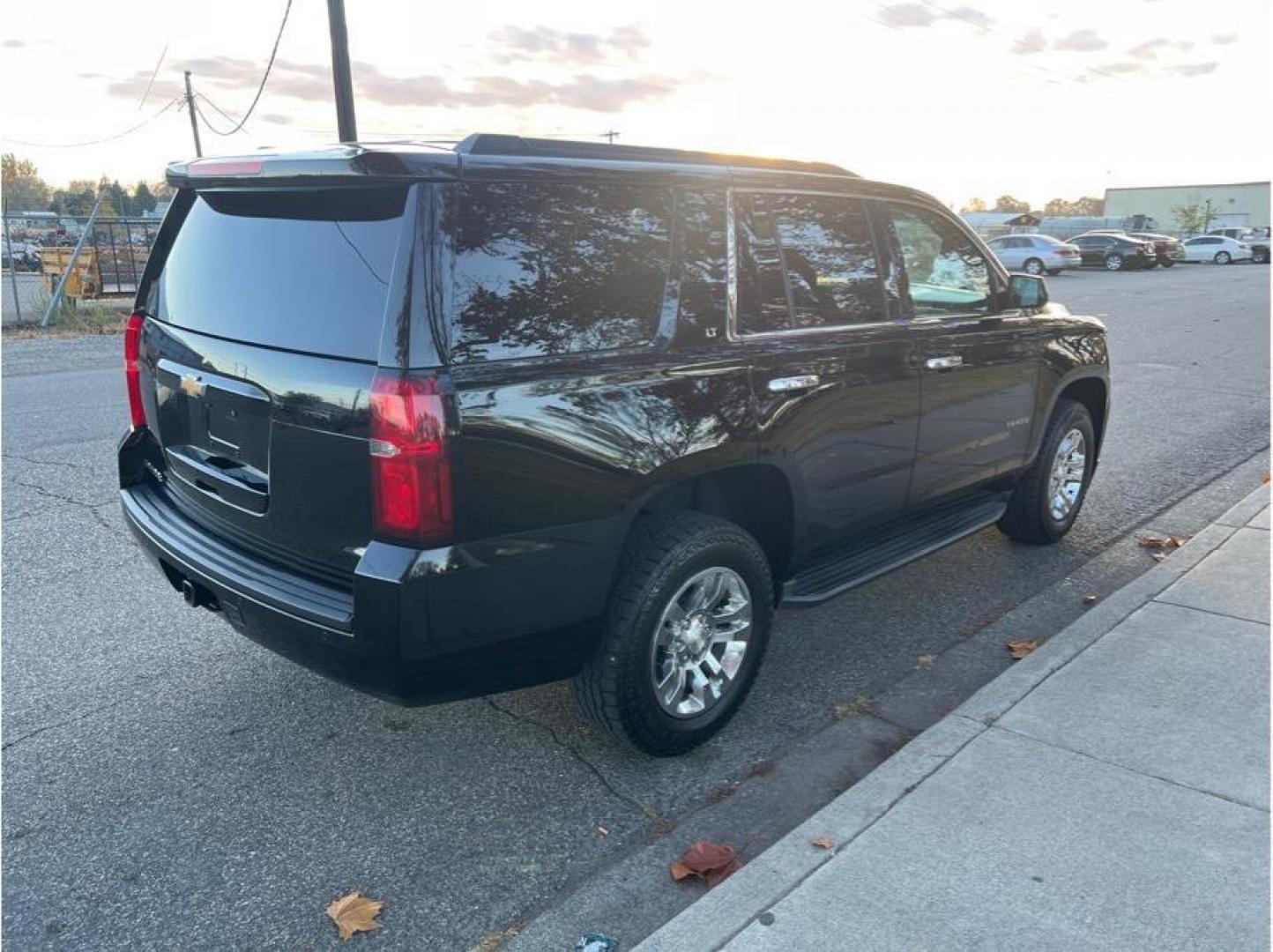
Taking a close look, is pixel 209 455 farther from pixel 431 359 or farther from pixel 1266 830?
pixel 1266 830

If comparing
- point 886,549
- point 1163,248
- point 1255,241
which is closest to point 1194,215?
point 1255,241

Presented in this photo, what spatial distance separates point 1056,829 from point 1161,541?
10.6ft

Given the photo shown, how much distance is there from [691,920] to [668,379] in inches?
60.9

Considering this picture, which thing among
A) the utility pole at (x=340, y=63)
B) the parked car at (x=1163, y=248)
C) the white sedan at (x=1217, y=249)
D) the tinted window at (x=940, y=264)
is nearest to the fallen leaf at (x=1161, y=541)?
the tinted window at (x=940, y=264)

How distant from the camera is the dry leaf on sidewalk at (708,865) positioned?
2.88m

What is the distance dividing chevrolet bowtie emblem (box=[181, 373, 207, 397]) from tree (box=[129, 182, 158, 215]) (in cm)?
5807

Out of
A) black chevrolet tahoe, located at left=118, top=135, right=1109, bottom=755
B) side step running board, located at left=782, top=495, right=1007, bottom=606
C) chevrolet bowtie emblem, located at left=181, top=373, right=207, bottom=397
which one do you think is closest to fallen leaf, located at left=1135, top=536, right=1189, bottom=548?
side step running board, located at left=782, top=495, right=1007, bottom=606

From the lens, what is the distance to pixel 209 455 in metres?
3.29

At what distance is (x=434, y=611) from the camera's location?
271 centimetres

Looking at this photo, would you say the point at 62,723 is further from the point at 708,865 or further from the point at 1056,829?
the point at 1056,829

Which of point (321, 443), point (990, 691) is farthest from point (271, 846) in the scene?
point (990, 691)

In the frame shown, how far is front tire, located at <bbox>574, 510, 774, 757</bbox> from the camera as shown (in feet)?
10.4

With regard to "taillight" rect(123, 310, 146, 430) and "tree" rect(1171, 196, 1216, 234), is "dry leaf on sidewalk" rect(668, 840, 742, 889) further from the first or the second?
"tree" rect(1171, 196, 1216, 234)

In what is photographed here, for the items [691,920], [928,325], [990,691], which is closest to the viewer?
[691,920]
